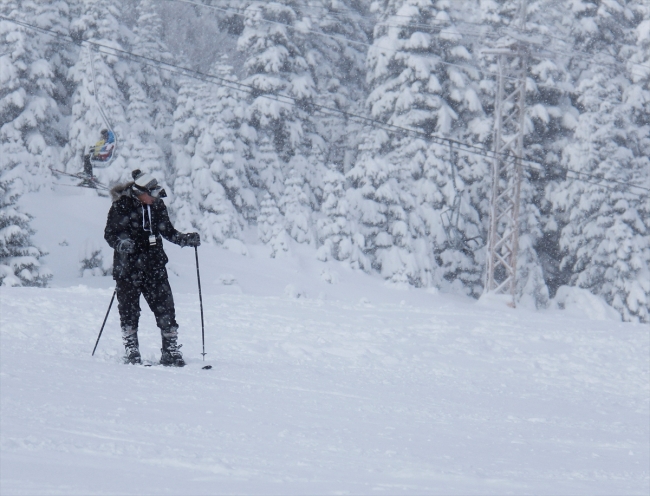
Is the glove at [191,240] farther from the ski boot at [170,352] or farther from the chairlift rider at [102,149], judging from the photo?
the chairlift rider at [102,149]

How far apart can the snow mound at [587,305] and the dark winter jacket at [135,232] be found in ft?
78.4

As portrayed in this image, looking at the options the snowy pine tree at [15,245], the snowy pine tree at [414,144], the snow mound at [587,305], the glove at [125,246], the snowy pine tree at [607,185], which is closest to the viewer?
the glove at [125,246]

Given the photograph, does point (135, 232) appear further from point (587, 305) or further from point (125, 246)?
point (587, 305)

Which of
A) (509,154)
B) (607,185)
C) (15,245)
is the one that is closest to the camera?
(15,245)

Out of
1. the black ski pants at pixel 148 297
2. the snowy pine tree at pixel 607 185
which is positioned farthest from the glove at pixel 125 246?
the snowy pine tree at pixel 607 185

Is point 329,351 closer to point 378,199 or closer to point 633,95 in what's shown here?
point 378,199

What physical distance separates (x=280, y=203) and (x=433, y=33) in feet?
31.9

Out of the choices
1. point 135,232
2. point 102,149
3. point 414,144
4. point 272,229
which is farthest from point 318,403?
point 414,144

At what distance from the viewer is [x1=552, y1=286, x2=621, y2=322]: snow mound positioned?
28641 mm

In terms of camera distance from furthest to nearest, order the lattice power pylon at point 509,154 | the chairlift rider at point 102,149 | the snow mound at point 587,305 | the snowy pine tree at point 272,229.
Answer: the snowy pine tree at point 272,229 < the snow mound at point 587,305 < the lattice power pylon at point 509,154 < the chairlift rider at point 102,149

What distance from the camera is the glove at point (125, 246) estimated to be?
6520 mm

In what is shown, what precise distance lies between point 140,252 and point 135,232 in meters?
0.18

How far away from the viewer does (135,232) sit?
6.76 m

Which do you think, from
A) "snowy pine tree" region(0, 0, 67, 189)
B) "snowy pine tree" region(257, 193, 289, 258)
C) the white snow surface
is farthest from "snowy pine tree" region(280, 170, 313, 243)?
the white snow surface
